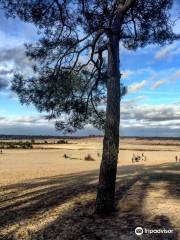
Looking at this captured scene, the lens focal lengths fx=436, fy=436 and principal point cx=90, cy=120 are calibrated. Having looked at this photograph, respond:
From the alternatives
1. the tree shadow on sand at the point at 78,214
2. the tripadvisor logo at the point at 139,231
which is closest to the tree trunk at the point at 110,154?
the tree shadow on sand at the point at 78,214

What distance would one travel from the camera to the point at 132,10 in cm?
1331

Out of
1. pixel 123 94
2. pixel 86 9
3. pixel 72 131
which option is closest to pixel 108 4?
pixel 86 9

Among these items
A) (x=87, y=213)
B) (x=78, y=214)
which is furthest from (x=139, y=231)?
(x=78, y=214)

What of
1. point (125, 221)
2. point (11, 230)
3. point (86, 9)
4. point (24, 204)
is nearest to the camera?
point (125, 221)

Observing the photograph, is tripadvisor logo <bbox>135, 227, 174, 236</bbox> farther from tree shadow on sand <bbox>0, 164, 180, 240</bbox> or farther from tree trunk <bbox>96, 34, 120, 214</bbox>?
tree trunk <bbox>96, 34, 120, 214</bbox>

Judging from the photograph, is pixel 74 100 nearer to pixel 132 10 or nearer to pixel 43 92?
pixel 43 92

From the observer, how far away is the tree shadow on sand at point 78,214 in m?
9.40

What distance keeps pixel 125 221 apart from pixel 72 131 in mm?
5424

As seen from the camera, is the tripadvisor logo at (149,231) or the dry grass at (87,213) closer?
the tripadvisor logo at (149,231)

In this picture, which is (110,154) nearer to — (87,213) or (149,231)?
(87,213)

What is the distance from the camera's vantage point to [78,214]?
35.2ft

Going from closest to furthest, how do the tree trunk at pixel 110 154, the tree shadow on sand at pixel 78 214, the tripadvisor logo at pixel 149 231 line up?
the tripadvisor logo at pixel 149 231, the tree shadow on sand at pixel 78 214, the tree trunk at pixel 110 154

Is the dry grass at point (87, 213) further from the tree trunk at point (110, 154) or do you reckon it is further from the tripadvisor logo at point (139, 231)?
the tree trunk at point (110, 154)

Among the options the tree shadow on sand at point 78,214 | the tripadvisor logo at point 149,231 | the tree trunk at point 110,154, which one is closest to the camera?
the tripadvisor logo at point 149,231
